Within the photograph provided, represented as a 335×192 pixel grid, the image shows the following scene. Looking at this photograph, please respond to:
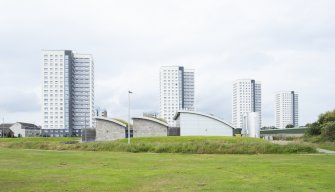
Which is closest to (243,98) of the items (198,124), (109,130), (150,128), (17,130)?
(198,124)

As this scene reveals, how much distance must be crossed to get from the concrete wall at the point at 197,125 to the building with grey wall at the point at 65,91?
7392 centimetres

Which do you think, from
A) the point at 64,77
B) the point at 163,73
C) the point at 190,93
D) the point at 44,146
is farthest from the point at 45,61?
the point at 44,146

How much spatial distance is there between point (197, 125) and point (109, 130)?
696 inches

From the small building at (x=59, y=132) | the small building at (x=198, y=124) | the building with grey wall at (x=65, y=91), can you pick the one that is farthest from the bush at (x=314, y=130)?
the small building at (x=59, y=132)

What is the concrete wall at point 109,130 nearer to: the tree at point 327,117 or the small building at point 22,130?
the tree at point 327,117

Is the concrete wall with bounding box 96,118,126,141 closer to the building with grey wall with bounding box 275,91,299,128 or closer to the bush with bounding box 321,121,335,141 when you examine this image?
the bush with bounding box 321,121,335,141

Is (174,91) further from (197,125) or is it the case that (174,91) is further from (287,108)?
(197,125)

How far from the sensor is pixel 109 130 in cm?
7225

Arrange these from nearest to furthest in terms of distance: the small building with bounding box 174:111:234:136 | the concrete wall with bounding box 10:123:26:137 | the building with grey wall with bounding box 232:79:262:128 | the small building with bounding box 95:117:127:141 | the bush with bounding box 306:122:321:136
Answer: the bush with bounding box 306:122:321:136 < the small building with bounding box 174:111:234:136 < the small building with bounding box 95:117:127:141 < the concrete wall with bounding box 10:123:26:137 < the building with grey wall with bounding box 232:79:262:128

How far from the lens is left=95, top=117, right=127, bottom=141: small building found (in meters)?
71.9

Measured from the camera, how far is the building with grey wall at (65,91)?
449 ft

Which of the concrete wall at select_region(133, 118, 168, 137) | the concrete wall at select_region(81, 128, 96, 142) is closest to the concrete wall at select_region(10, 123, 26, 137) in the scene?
the concrete wall at select_region(81, 128, 96, 142)

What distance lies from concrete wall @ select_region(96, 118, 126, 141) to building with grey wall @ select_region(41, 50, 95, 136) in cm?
6402

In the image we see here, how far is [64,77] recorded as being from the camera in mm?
138500
